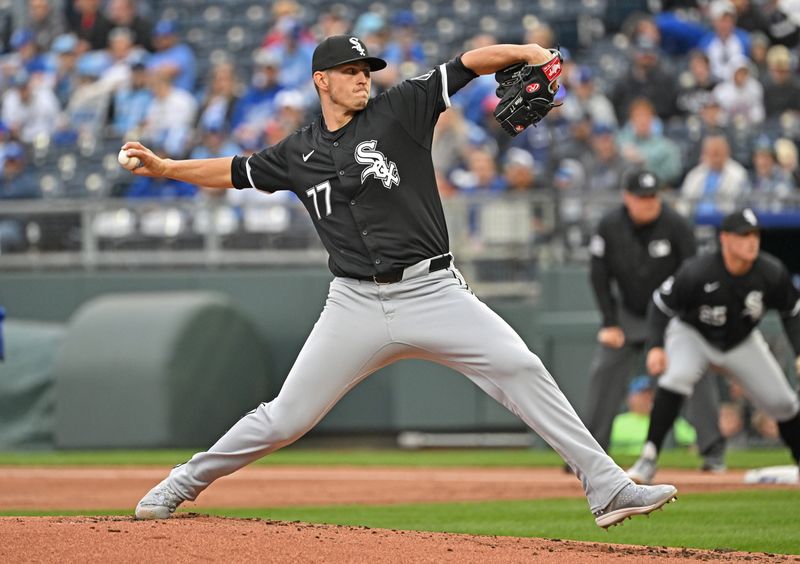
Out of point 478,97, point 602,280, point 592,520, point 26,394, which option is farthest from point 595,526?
point 478,97

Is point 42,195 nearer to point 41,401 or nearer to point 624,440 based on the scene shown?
point 41,401

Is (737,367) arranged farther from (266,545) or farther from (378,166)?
(266,545)

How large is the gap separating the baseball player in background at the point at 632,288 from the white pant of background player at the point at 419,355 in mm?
4341

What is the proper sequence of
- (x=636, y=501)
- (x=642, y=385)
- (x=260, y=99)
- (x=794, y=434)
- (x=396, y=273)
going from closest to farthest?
(x=636, y=501) → (x=396, y=273) → (x=794, y=434) → (x=642, y=385) → (x=260, y=99)

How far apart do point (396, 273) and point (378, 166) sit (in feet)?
1.50

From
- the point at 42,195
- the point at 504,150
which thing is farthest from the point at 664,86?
the point at 42,195

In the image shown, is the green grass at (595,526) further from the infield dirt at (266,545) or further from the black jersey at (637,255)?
the black jersey at (637,255)

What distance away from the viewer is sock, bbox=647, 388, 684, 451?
28.7 ft

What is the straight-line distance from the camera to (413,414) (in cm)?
1362

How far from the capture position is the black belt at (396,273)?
5676 millimetres

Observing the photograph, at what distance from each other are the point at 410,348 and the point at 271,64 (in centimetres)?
1091

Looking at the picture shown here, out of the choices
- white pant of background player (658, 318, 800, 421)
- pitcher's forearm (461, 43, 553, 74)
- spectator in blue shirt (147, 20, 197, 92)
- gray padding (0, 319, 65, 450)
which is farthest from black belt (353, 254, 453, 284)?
spectator in blue shirt (147, 20, 197, 92)

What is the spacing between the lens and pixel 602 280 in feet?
33.1

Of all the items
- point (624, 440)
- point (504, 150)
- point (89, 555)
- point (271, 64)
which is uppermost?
point (271, 64)
